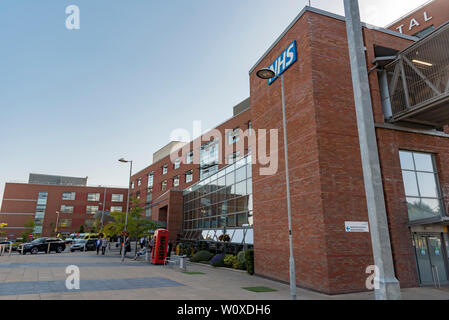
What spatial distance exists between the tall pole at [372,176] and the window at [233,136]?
28021 millimetres

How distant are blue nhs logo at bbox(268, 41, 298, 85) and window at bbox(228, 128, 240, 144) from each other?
18.5 metres

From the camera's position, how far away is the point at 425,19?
95.4 feet

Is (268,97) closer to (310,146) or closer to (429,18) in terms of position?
(310,146)

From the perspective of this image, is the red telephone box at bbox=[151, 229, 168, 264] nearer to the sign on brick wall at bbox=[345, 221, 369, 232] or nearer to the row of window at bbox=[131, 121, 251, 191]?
the sign on brick wall at bbox=[345, 221, 369, 232]

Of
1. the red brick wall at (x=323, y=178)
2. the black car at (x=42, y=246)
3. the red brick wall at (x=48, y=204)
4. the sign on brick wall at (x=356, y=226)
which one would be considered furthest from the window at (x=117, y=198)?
the sign on brick wall at (x=356, y=226)

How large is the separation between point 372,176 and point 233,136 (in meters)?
30.2

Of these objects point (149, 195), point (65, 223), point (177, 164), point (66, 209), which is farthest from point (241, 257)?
point (66, 209)

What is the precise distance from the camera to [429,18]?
2873 centimetres

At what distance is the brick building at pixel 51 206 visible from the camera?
245 feet

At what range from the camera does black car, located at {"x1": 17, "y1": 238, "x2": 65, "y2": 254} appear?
3117 centimetres

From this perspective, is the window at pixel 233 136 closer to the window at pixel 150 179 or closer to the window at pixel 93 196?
the window at pixel 150 179

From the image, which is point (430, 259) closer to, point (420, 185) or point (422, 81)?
point (420, 185)
